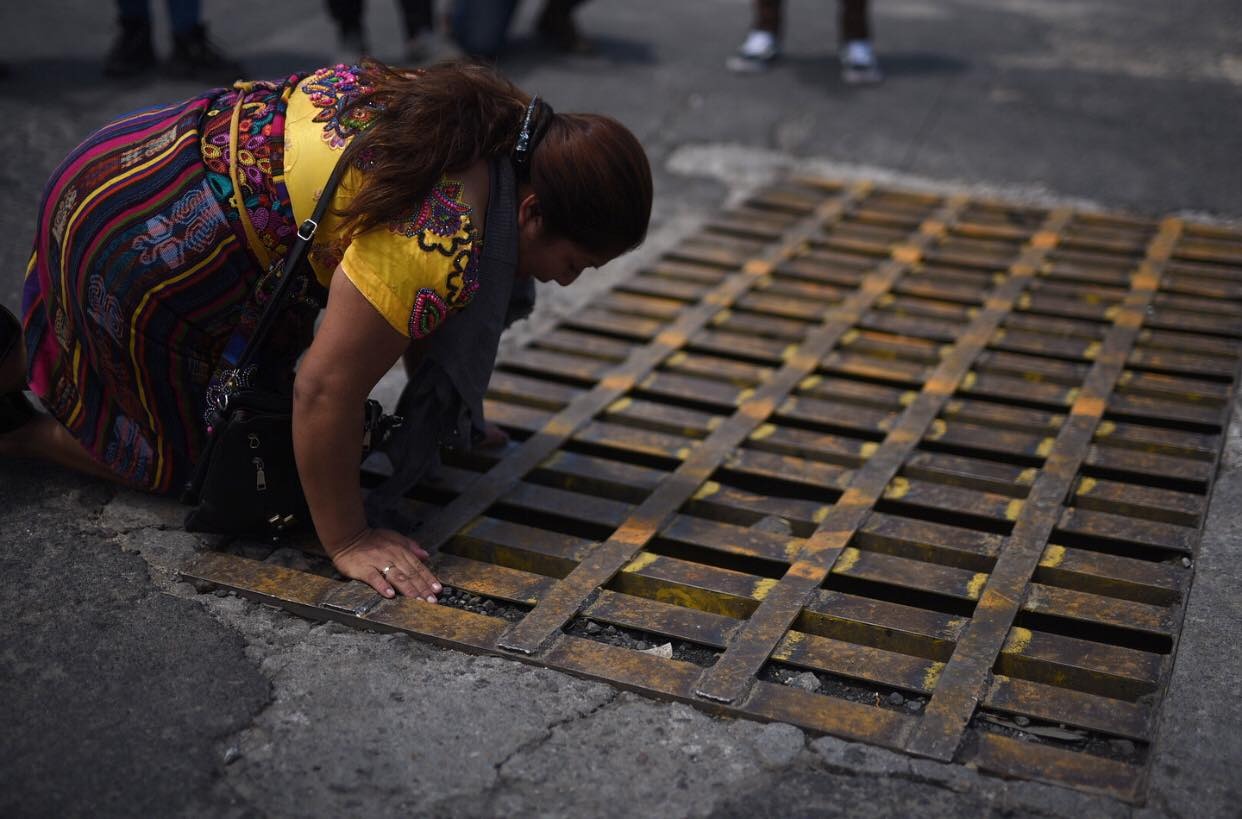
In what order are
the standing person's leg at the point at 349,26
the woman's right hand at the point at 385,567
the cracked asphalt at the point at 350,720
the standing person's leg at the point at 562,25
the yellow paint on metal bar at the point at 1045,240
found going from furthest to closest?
the standing person's leg at the point at 562,25, the standing person's leg at the point at 349,26, the yellow paint on metal bar at the point at 1045,240, the woman's right hand at the point at 385,567, the cracked asphalt at the point at 350,720

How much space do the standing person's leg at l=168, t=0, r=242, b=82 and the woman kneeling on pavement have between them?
98.3 inches

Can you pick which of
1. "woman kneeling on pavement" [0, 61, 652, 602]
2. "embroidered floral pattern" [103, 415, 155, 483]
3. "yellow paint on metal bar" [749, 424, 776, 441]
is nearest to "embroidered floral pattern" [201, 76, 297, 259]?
"woman kneeling on pavement" [0, 61, 652, 602]

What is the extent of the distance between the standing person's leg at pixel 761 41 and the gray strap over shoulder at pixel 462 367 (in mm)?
2864

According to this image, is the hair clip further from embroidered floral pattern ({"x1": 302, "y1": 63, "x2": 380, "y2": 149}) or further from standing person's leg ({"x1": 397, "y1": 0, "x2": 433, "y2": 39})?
standing person's leg ({"x1": 397, "y1": 0, "x2": 433, "y2": 39})

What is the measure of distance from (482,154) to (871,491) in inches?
40.8

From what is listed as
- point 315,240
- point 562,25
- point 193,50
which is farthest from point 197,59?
point 315,240

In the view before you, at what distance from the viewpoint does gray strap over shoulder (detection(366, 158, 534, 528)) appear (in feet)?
7.10

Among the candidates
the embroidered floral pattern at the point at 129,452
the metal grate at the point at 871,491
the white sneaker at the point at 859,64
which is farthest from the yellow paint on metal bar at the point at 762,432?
the white sneaker at the point at 859,64

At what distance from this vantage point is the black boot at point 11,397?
248 centimetres

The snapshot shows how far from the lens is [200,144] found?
2213mm

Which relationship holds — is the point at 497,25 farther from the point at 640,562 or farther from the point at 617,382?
the point at 640,562

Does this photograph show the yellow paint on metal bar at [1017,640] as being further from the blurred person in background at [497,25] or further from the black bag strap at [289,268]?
the blurred person in background at [497,25]

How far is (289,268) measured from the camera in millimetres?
2123

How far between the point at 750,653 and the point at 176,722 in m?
0.87
